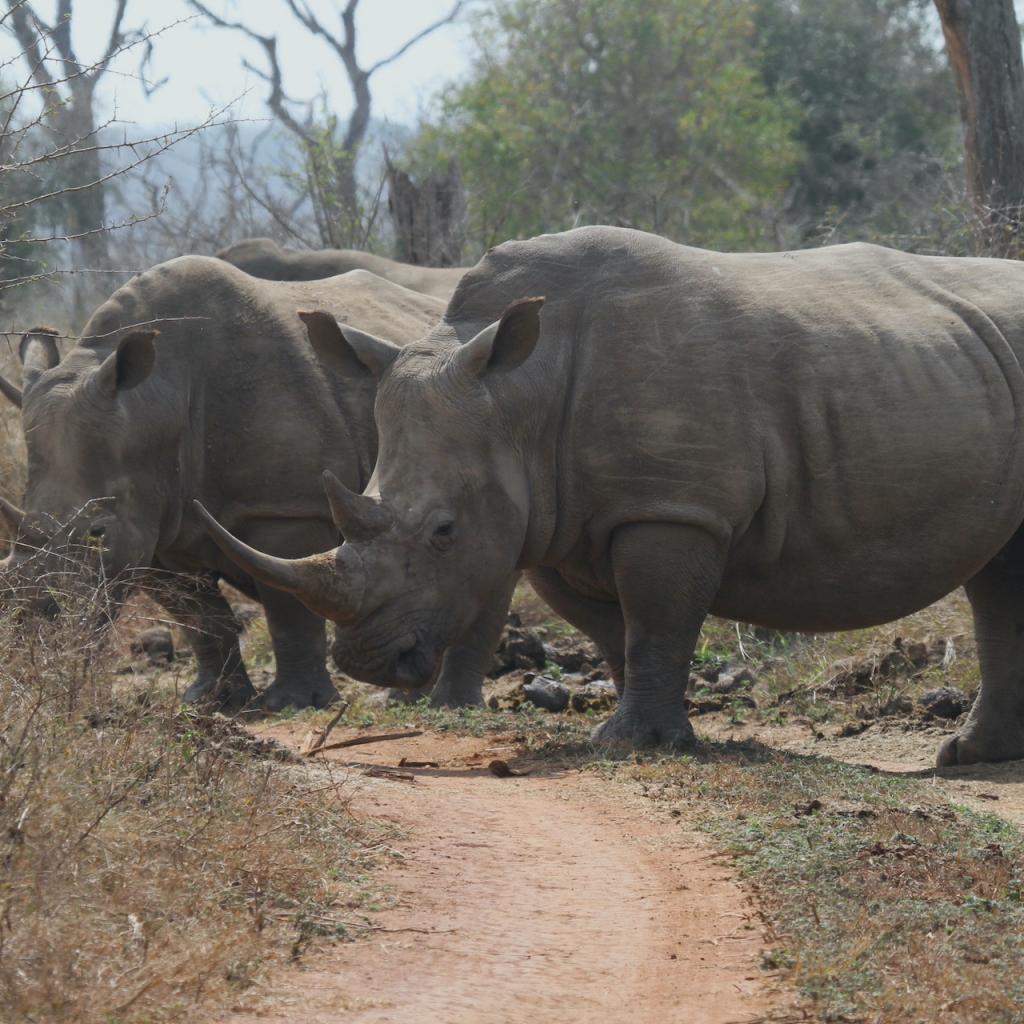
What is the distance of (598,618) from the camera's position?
8867mm

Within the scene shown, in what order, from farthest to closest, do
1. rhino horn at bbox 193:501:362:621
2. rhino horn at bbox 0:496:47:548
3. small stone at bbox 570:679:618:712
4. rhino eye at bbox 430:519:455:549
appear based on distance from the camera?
small stone at bbox 570:679:618:712, rhino horn at bbox 0:496:47:548, rhino eye at bbox 430:519:455:549, rhino horn at bbox 193:501:362:621

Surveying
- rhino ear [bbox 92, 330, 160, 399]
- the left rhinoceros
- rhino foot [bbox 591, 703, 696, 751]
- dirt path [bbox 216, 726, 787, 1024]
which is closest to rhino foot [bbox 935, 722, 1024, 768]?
rhino foot [bbox 591, 703, 696, 751]

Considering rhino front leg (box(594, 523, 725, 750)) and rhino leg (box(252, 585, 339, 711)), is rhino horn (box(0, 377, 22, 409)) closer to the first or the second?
rhino leg (box(252, 585, 339, 711))

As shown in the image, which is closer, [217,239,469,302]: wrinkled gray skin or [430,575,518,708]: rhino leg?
[430,575,518,708]: rhino leg

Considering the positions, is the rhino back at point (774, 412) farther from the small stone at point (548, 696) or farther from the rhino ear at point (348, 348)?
the small stone at point (548, 696)

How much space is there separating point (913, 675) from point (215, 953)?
6559 mm

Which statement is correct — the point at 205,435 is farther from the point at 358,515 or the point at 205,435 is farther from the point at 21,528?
the point at 358,515

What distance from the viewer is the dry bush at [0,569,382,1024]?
4.18m

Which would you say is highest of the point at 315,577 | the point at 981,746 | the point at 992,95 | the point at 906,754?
the point at 992,95

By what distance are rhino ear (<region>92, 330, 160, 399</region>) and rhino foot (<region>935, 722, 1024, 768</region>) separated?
430 cm

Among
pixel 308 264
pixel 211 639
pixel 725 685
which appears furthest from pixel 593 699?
pixel 308 264

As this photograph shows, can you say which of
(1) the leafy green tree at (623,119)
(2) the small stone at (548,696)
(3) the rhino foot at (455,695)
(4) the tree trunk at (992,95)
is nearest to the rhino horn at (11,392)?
(3) the rhino foot at (455,695)

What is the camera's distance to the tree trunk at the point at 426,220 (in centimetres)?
1639

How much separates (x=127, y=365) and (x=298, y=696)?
1954 millimetres
